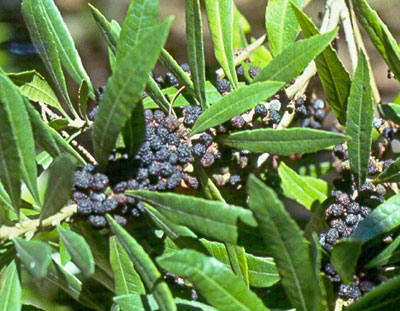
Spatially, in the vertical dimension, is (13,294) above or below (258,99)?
below

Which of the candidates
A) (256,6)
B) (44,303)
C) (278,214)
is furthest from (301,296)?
(256,6)

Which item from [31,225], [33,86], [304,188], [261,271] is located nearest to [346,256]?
[261,271]

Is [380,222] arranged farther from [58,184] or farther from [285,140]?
[58,184]

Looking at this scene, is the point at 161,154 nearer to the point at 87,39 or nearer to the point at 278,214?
the point at 278,214

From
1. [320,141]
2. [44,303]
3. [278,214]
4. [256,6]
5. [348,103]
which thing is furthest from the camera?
[256,6]

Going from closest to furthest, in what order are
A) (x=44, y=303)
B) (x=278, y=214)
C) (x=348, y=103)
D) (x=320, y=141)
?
(x=278, y=214) < (x=320, y=141) < (x=348, y=103) < (x=44, y=303)

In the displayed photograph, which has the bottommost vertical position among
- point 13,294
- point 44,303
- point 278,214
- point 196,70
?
point 44,303

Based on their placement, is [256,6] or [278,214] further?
[256,6]
